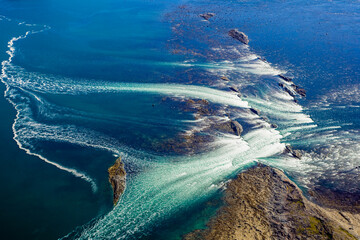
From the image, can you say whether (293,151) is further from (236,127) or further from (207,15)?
(207,15)

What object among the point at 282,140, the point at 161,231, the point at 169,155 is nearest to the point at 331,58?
the point at 282,140

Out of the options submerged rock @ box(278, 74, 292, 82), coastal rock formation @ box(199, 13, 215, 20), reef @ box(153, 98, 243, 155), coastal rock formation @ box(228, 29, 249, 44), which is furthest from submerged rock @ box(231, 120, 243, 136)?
coastal rock formation @ box(199, 13, 215, 20)

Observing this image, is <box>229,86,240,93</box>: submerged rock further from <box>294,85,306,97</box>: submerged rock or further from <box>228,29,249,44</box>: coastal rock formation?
<box>228,29,249,44</box>: coastal rock formation

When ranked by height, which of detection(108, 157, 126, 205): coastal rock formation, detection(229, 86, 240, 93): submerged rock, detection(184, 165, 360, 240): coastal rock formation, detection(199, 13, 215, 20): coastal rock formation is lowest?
detection(184, 165, 360, 240): coastal rock formation

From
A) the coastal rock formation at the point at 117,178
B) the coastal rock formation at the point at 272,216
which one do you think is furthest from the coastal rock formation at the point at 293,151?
the coastal rock formation at the point at 117,178

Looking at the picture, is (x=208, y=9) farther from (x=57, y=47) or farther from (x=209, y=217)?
(x=209, y=217)

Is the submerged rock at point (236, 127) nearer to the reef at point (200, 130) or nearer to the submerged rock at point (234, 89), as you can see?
the reef at point (200, 130)
